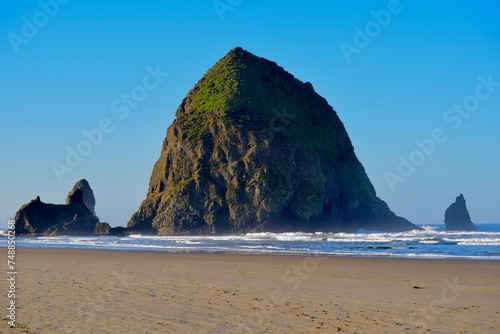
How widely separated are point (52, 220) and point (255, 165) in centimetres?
3340

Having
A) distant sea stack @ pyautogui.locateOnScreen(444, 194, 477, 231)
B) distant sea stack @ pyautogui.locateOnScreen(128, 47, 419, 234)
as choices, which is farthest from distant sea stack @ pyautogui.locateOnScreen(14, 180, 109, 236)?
distant sea stack @ pyautogui.locateOnScreen(444, 194, 477, 231)

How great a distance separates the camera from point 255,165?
282 feet

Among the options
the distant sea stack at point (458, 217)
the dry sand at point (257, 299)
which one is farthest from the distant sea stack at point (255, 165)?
the dry sand at point (257, 299)

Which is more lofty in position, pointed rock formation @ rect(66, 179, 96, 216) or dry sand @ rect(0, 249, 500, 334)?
pointed rock formation @ rect(66, 179, 96, 216)

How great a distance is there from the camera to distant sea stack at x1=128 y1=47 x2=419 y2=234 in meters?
84.1

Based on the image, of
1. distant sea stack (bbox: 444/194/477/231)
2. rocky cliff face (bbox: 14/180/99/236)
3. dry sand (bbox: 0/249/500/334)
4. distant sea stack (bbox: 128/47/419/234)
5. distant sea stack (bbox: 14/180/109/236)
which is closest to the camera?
dry sand (bbox: 0/249/500/334)

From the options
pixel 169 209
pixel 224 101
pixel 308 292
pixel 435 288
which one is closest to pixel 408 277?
pixel 435 288

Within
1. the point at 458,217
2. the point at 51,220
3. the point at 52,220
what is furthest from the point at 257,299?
the point at 458,217

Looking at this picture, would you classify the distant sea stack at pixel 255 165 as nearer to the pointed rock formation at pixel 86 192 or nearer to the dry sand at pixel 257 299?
the pointed rock formation at pixel 86 192

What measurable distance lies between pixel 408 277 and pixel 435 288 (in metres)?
2.82

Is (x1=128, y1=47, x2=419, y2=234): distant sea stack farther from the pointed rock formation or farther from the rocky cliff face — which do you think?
the pointed rock formation

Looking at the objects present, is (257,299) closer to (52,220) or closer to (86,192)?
(52,220)

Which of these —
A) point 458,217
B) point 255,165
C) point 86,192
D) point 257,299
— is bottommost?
point 257,299

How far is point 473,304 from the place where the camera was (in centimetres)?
1317
